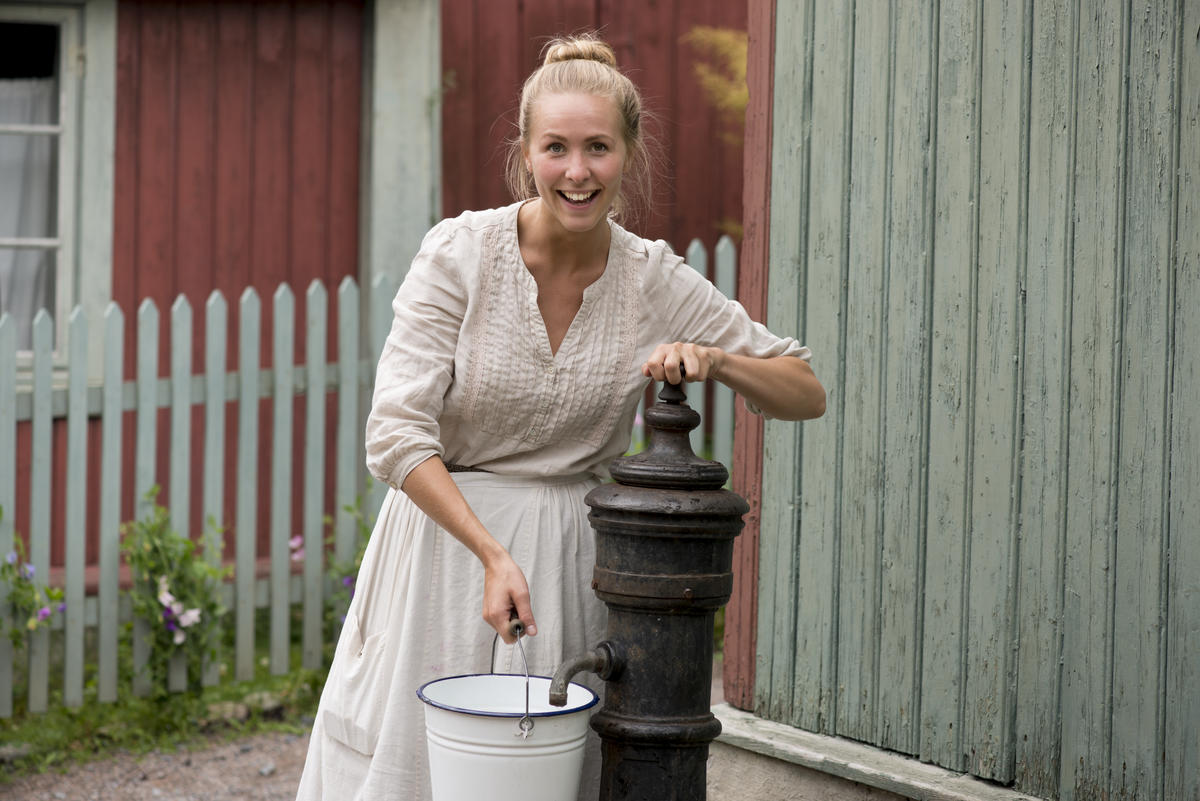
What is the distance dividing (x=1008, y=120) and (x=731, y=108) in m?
4.35

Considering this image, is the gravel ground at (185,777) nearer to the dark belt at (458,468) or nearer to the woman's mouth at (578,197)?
the dark belt at (458,468)

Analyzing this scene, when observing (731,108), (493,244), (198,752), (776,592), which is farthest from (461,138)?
(493,244)

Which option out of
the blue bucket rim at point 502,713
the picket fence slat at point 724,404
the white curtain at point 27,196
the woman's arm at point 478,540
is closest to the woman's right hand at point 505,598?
the woman's arm at point 478,540

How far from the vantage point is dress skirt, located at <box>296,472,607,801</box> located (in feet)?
8.36

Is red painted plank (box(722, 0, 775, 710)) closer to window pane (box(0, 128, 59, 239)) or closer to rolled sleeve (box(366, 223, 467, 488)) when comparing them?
rolled sleeve (box(366, 223, 467, 488))

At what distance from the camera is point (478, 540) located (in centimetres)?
235

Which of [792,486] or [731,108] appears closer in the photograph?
[792,486]

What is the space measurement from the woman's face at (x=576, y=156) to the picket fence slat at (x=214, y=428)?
313cm

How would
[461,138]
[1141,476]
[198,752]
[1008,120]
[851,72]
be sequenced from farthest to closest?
[461,138] < [198,752] < [851,72] < [1008,120] < [1141,476]

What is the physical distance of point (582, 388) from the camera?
257cm

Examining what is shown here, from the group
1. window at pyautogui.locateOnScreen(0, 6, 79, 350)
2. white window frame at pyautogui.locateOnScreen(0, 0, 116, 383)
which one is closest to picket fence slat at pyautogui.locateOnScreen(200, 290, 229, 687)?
white window frame at pyautogui.locateOnScreen(0, 0, 116, 383)

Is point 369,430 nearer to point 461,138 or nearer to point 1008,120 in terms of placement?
point 1008,120

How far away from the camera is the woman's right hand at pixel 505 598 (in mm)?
2305

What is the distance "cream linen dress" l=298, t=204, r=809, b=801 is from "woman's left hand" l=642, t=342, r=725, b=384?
0.58 ft
